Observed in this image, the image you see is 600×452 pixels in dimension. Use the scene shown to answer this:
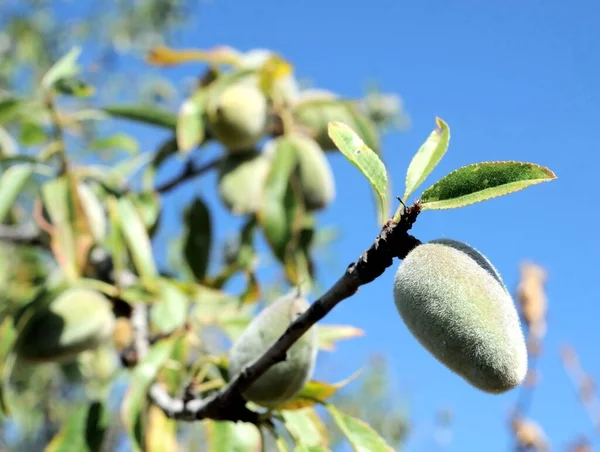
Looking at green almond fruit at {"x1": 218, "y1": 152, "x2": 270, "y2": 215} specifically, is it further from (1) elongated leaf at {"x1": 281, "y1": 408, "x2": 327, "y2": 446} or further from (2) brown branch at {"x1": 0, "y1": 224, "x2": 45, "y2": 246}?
(1) elongated leaf at {"x1": 281, "y1": 408, "x2": 327, "y2": 446}

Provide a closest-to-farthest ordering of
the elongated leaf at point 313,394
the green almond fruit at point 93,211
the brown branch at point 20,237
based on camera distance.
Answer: the elongated leaf at point 313,394
the green almond fruit at point 93,211
the brown branch at point 20,237

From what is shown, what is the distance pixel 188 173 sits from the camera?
2.24m

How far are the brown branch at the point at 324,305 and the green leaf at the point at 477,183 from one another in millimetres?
25

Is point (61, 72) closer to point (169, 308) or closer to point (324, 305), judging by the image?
point (169, 308)

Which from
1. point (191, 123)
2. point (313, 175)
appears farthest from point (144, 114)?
point (313, 175)

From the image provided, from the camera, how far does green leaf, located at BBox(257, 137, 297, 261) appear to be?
1881mm

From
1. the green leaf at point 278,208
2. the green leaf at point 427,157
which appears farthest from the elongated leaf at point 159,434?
the green leaf at point 427,157

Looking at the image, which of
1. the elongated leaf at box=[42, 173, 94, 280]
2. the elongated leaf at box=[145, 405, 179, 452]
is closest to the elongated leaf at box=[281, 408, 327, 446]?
the elongated leaf at box=[145, 405, 179, 452]

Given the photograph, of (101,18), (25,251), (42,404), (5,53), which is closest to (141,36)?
(101,18)

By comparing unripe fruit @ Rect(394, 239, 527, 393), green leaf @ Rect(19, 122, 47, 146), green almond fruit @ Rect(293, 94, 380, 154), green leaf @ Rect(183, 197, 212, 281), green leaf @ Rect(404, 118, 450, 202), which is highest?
green leaf @ Rect(404, 118, 450, 202)

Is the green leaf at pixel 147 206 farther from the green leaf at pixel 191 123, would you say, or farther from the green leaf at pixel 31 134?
the green leaf at pixel 31 134

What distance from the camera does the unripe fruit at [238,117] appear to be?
6.66 ft

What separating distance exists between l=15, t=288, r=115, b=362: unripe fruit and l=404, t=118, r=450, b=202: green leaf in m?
1.02

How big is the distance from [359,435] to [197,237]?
1.25 metres
